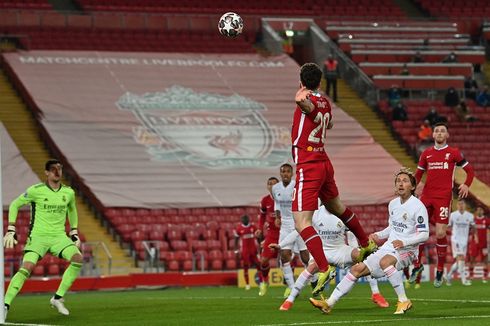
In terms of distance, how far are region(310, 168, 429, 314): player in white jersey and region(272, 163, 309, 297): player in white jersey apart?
577 centimetres

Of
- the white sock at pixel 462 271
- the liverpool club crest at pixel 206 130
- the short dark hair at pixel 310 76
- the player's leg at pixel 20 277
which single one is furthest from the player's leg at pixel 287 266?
the liverpool club crest at pixel 206 130

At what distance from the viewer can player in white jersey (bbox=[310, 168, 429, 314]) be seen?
14664 mm

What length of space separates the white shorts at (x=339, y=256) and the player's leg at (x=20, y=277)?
4596 millimetres

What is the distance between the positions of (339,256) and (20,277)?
5092 mm

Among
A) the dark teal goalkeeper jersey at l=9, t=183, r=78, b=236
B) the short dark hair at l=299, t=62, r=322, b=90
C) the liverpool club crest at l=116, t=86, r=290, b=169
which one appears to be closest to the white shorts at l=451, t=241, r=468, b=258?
the liverpool club crest at l=116, t=86, r=290, b=169

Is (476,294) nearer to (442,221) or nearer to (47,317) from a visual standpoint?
(442,221)

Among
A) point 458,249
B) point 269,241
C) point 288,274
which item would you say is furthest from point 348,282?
point 458,249

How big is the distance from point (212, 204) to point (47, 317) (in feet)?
67.2

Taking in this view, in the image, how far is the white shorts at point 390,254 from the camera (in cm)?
1487

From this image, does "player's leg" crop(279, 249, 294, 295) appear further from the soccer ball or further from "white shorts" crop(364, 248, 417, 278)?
"white shorts" crop(364, 248, 417, 278)

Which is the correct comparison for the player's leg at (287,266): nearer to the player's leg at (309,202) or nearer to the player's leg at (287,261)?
the player's leg at (287,261)

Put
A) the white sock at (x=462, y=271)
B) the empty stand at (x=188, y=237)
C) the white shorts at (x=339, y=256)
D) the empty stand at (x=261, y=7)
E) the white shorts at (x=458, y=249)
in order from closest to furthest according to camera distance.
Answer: the white shorts at (x=339, y=256), the white sock at (x=462, y=271), the white shorts at (x=458, y=249), the empty stand at (x=188, y=237), the empty stand at (x=261, y=7)

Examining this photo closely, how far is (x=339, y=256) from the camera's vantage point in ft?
61.3

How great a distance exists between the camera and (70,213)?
56.8 ft
